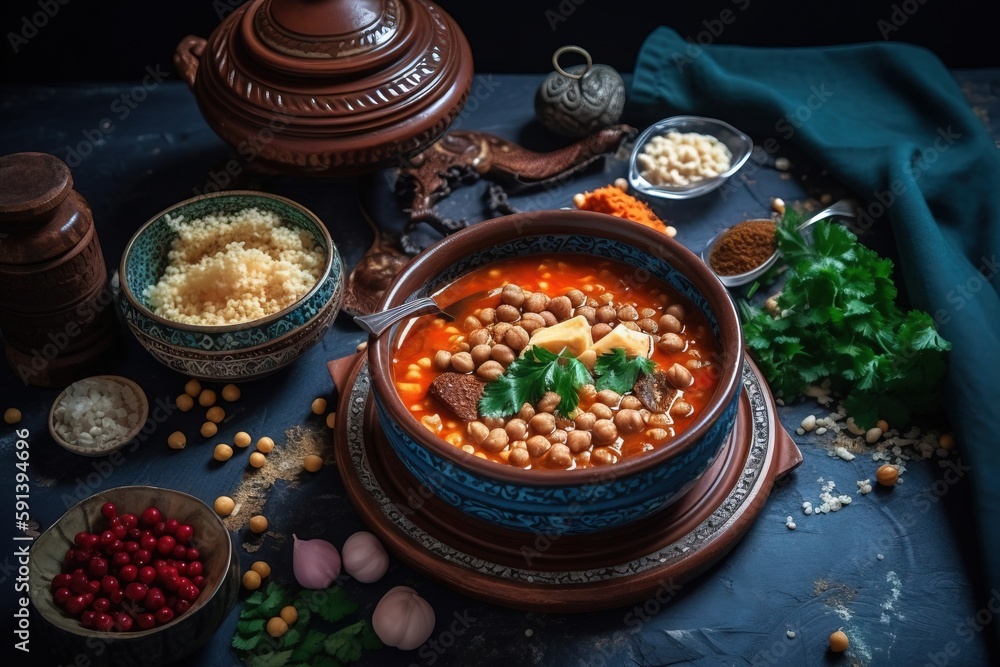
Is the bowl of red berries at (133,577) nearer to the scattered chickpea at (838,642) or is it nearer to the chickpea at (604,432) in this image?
the chickpea at (604,432)

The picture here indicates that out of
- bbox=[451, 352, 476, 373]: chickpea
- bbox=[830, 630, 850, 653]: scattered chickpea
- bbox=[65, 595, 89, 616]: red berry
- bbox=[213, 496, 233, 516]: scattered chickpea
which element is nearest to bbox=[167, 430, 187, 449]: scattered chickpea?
bbox=[213, 496, 233, 516]: scattered chickpea

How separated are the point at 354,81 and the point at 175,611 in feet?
6.12

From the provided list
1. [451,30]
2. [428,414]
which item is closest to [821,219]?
[451,30]

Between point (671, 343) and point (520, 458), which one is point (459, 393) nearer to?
point (520, 458)

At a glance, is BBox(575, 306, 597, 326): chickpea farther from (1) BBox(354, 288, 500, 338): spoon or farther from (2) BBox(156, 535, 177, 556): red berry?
(2) BBox(156, 535, 177, 556): red berry

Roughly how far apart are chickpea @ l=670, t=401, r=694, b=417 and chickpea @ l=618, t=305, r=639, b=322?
34 cm

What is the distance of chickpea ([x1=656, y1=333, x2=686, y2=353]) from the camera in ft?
9.59

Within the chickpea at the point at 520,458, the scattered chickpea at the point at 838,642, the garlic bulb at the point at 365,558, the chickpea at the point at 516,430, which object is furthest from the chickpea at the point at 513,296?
the scattered chickpea at the point at 838,642

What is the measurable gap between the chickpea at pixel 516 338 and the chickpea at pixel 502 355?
0.07ft

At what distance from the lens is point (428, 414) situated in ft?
9.25

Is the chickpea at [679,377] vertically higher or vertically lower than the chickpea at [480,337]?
higher

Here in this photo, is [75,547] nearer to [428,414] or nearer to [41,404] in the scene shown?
[41,404]

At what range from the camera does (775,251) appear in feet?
11.4

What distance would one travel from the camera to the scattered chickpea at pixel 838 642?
8.53ft
